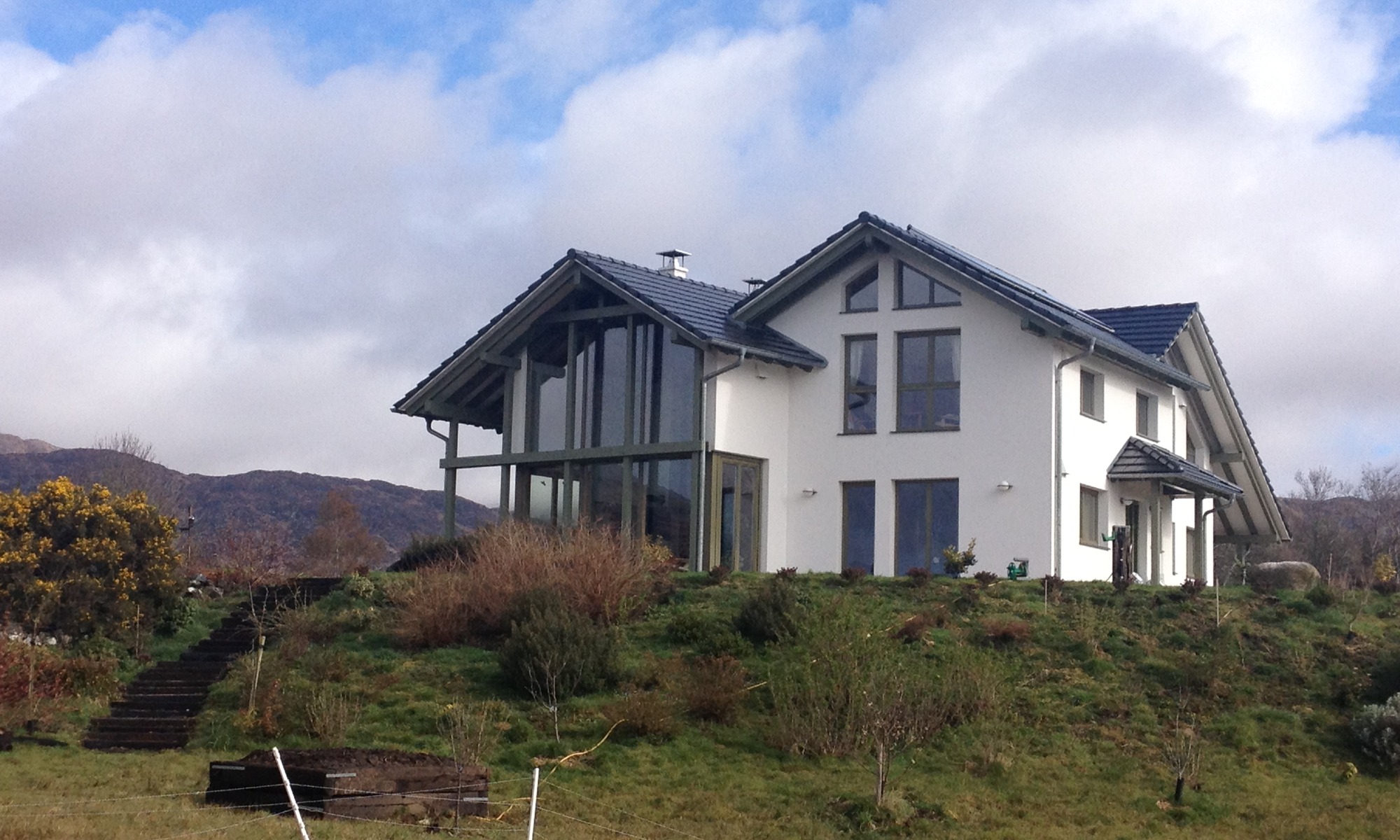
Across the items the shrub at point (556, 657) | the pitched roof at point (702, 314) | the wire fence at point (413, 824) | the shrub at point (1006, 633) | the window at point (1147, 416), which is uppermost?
the pitched roof at point (702, 314)

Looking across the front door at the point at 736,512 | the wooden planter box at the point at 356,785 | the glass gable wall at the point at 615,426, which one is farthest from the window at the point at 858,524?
the wooden planter box at the point at 356,785

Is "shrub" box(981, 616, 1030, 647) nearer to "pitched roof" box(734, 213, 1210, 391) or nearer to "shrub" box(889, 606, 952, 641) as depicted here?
"shrub" box(889, 606, 952, 641)

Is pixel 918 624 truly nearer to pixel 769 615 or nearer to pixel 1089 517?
pixel 769 615

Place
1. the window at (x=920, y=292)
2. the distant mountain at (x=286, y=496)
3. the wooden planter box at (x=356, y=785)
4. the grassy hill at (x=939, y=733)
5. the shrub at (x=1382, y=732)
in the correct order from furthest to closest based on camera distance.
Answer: the distant mountain at (x=286, y=496) < the window at (x=920, y=292) < the shrub at (x=1382, y=732) < the grassy hill at (x=939, y=733) < the wooden planter box at (x=356, y=785)

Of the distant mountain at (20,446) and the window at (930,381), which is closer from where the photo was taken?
the window at (930,381)

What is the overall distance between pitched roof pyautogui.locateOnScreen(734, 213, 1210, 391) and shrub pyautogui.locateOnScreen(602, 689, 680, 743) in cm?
1019

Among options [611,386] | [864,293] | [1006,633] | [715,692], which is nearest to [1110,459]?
[864,293]

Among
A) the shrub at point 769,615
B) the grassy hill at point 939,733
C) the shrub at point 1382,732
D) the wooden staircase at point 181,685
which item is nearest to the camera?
the grassy hill at point 939,733

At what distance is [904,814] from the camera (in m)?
14.9

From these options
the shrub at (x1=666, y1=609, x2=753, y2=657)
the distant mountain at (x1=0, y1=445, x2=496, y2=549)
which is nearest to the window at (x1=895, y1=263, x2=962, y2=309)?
the shrub at (x1=666, y1=609, x2=753, y2=657)

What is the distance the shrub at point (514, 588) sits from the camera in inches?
816

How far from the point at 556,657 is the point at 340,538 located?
3493cm

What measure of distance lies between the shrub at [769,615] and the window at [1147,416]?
441 inches

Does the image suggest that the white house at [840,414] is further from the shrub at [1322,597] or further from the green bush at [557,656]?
the green bush at [557,656]
